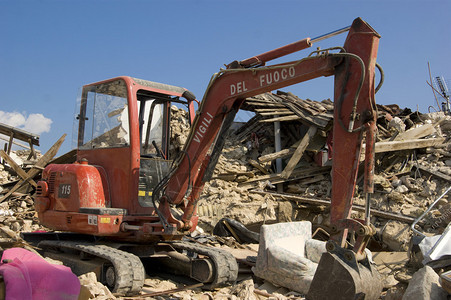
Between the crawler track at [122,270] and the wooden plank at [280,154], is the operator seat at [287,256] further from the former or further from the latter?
the wooden plank at [280,154]

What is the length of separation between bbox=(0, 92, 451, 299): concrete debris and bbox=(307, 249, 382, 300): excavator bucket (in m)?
4.81

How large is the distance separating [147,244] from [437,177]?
8395 millimetres

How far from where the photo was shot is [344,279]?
3.82 m

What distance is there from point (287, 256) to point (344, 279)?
257cm

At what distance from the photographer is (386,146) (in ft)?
39.5

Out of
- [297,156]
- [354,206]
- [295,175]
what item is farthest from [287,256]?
[295,175]

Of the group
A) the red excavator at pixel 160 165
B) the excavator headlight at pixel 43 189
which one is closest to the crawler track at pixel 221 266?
the red excavator at pixel 160 165

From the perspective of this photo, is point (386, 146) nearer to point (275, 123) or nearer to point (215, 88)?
point (275, 123)

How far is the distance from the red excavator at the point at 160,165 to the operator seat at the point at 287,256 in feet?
1.81

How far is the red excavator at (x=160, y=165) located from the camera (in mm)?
4277

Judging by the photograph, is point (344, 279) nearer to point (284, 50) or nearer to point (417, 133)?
point (284, 50)

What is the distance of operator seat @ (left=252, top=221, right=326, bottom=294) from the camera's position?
20.1 feet

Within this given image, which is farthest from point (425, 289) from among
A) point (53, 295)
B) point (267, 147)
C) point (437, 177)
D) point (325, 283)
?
point (267, 147)

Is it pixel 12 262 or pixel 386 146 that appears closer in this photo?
pixel 12 262
